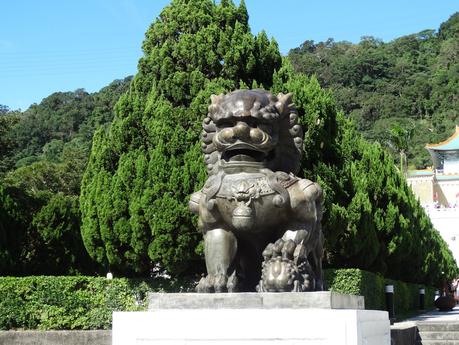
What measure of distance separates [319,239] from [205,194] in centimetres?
113

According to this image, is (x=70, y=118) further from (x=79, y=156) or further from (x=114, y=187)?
(x=114, y=187)

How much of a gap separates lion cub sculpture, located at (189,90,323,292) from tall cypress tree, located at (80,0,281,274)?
22.5 ft

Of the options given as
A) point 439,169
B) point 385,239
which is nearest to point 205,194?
point 385,239

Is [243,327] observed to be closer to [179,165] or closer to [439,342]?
[179,165]

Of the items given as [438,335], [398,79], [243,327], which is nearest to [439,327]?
[438,335]

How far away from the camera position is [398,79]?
346ft

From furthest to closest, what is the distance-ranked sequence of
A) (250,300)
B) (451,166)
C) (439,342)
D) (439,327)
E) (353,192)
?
(451,166) < (353,192) < (439,327) < (439,342) < (250,300)

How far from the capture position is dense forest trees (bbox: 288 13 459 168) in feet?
284

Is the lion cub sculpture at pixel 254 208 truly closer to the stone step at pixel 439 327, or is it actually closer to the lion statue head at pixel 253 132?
the lion statue head at pixel 253 132

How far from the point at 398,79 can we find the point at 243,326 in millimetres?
103872

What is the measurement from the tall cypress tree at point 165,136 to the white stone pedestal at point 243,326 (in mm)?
7349

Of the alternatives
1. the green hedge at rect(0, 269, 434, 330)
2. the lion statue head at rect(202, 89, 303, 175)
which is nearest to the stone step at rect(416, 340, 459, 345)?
the green hedge at rect(0, 269, 434, 330)

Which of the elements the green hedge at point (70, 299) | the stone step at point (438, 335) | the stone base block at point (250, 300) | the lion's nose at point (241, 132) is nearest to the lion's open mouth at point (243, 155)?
the lion's nose at point (241, 132)

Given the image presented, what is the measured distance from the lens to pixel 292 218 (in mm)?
6184
